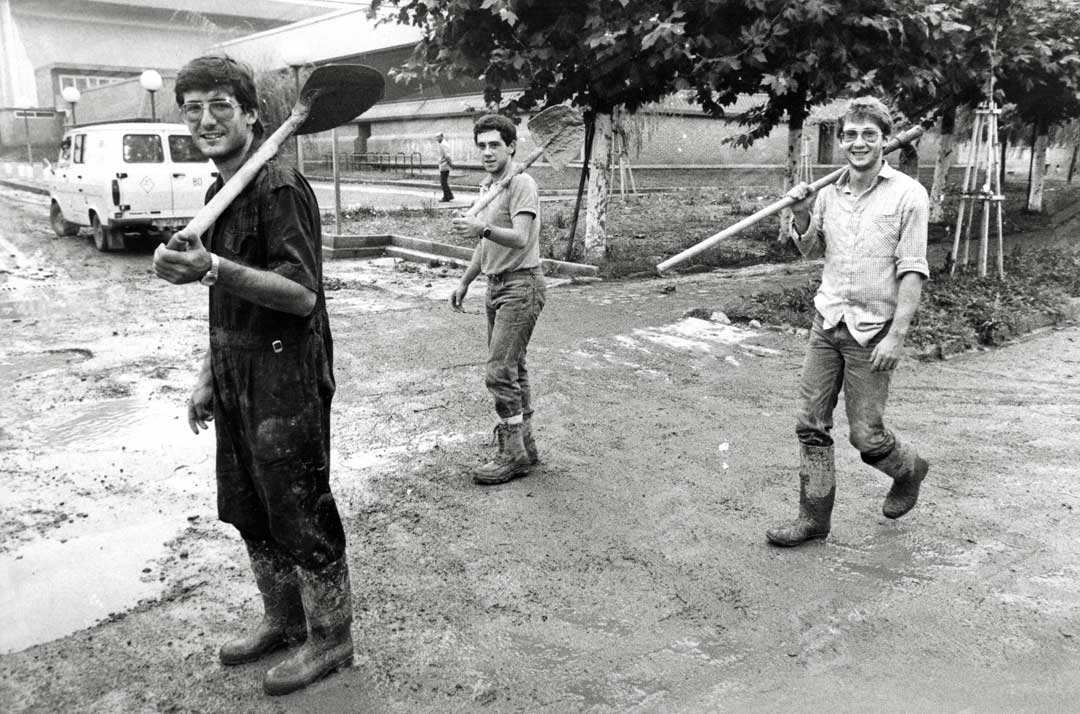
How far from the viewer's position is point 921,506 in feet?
15.3

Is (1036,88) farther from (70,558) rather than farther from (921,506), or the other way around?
(70,558)

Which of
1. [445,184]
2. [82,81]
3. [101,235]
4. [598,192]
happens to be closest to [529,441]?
[598,192]

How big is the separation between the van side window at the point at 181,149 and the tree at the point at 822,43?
815 centimetres

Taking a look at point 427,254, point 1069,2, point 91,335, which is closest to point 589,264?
point 427,254

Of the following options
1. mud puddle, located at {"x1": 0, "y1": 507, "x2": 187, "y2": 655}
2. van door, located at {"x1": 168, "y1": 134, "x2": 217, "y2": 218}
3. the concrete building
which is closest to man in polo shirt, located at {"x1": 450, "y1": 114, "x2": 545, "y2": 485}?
mud puddle, located at {"x1": 0, "y1": 507, "x2": 187, "y2": 655}

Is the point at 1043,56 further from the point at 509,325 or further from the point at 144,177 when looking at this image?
the point at 144,177

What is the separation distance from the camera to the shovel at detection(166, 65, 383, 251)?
103 inches

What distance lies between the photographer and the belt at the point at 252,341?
2805 millimetres

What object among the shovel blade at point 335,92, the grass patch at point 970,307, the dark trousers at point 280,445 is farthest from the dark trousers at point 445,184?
the dark trousers at point 280,445

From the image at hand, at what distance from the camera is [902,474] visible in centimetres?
421

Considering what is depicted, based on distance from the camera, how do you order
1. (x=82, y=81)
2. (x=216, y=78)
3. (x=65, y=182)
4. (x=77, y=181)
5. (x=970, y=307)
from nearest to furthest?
(x=216, y=78) < (x=970, y=307) < (x=77, y=181) < (x=65, y=182) < (x=82, y=81)

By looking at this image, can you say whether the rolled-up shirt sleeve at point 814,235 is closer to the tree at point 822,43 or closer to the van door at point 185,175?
the tree at point 822,43

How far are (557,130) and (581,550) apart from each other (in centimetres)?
286

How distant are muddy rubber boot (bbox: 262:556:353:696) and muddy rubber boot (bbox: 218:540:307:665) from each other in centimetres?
15
